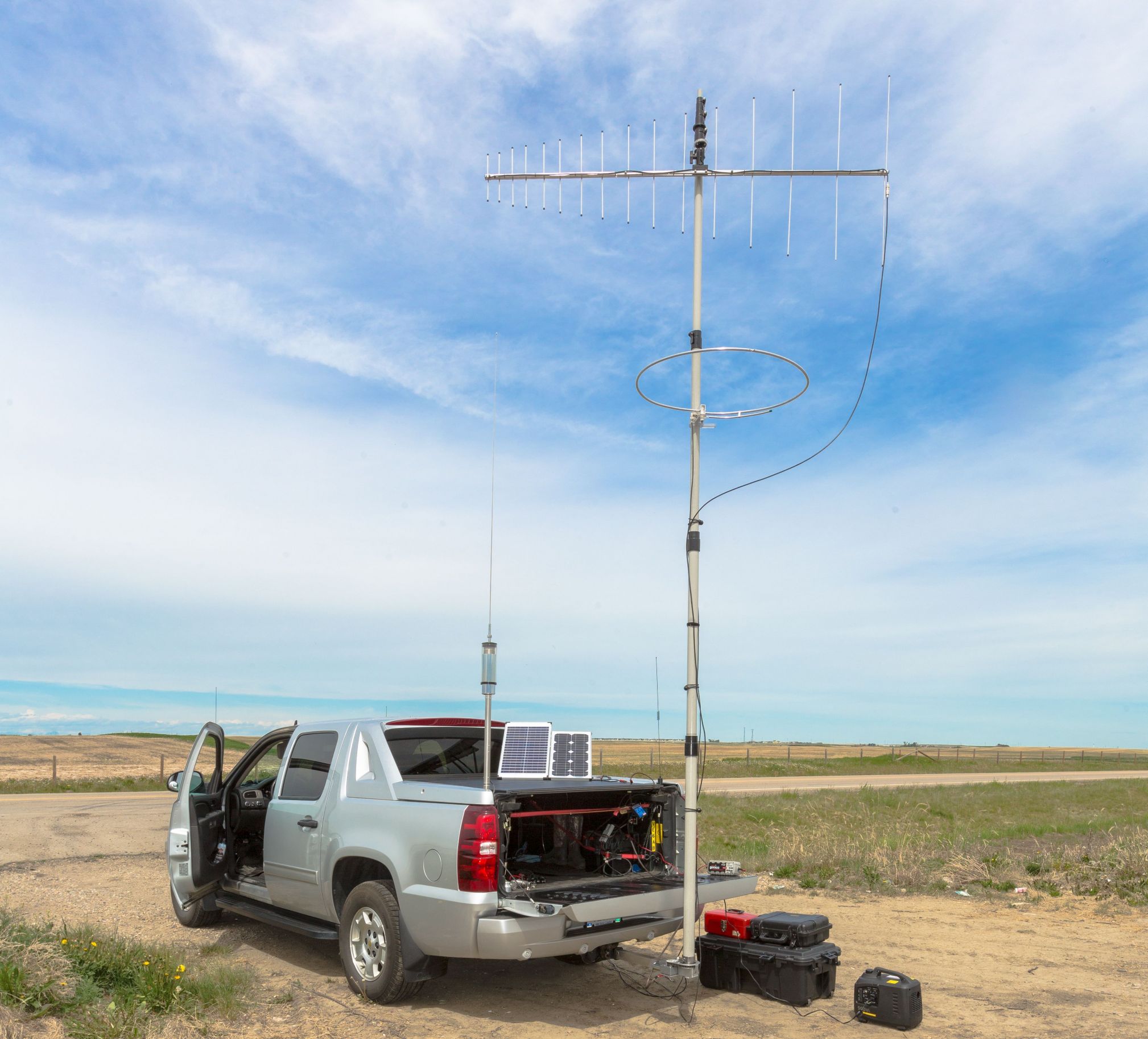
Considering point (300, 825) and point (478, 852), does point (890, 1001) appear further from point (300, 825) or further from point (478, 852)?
point (300, 825)

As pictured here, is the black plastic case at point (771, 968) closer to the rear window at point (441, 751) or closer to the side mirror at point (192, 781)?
the rear window at point (441, 751)

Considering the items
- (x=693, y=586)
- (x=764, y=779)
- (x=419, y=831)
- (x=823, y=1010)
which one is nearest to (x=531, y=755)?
(x=419, y=831)

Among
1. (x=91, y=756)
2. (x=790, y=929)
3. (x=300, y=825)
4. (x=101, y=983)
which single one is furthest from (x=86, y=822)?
(x=91, y=756)

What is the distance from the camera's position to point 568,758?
22.9ft

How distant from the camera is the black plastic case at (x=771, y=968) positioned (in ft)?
21.3

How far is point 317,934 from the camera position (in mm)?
6797

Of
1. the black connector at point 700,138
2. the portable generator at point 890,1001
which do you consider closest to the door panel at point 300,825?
the portable generator at point 890,1001

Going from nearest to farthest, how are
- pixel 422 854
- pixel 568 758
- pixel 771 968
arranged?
pixel 422 854 < pixel 771 968 < pixel 568 758

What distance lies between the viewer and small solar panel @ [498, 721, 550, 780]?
6895mm

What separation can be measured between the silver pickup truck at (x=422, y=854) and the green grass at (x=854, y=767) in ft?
88.9

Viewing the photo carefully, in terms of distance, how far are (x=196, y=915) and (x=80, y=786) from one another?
22.0 metres

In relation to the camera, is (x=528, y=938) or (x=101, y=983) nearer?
(x=528, y=938)

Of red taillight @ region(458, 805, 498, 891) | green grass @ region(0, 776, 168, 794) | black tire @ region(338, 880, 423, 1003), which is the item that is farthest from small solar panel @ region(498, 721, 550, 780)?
green grass @ region(0, 776, 168, 794)

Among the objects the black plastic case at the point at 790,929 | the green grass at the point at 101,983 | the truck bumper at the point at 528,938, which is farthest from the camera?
the black plastic case at the point at 790,929
